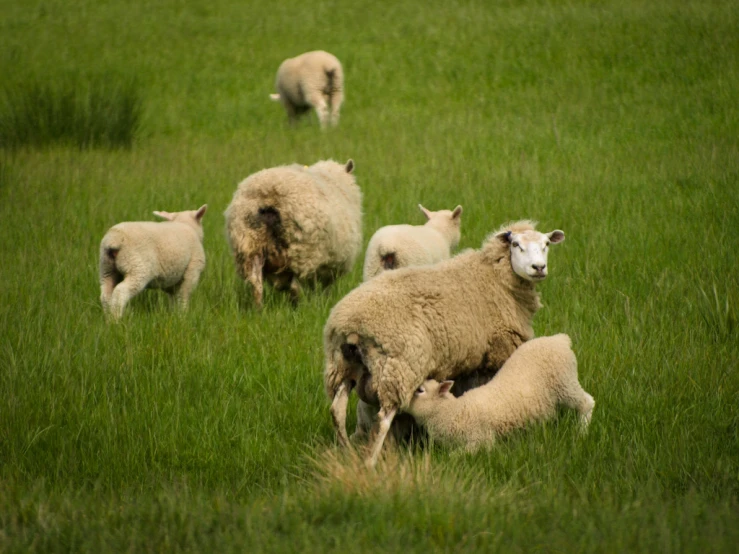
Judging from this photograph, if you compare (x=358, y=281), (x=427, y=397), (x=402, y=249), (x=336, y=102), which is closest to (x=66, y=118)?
(x=336, y=102)

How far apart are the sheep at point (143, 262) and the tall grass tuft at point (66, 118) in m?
6.97

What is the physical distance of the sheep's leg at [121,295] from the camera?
22.5 ft

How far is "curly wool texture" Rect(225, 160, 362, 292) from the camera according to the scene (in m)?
6.95

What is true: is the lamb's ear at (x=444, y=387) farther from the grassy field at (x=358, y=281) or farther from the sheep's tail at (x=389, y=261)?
the sheep's tail at (x=389, y=261)

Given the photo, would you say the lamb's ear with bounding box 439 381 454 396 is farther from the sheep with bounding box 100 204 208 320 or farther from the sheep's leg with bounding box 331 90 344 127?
the sheep's leg with bounding box 331 90 344 127

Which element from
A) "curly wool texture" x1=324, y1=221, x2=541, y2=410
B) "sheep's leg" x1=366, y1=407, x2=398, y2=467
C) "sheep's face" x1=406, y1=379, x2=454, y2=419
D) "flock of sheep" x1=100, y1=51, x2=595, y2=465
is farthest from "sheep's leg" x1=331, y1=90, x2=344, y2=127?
"sheep's leg" x1=366, y1=407, x2=398, y2=467

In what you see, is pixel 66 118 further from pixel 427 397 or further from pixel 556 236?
pixel 427 397

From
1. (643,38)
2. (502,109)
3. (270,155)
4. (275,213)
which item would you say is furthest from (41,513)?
(643,38)

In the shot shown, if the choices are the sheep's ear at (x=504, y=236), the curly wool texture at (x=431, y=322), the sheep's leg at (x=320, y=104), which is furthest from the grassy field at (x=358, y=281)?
the sheep's ear at (x=504, y=236)

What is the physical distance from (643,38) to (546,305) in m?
12.6

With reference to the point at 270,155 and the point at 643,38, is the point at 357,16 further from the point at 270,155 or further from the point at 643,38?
the point at 270,155

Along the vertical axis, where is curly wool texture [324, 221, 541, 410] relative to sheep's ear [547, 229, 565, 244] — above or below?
below

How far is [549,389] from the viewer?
4.89 m

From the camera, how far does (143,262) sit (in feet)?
22.6
